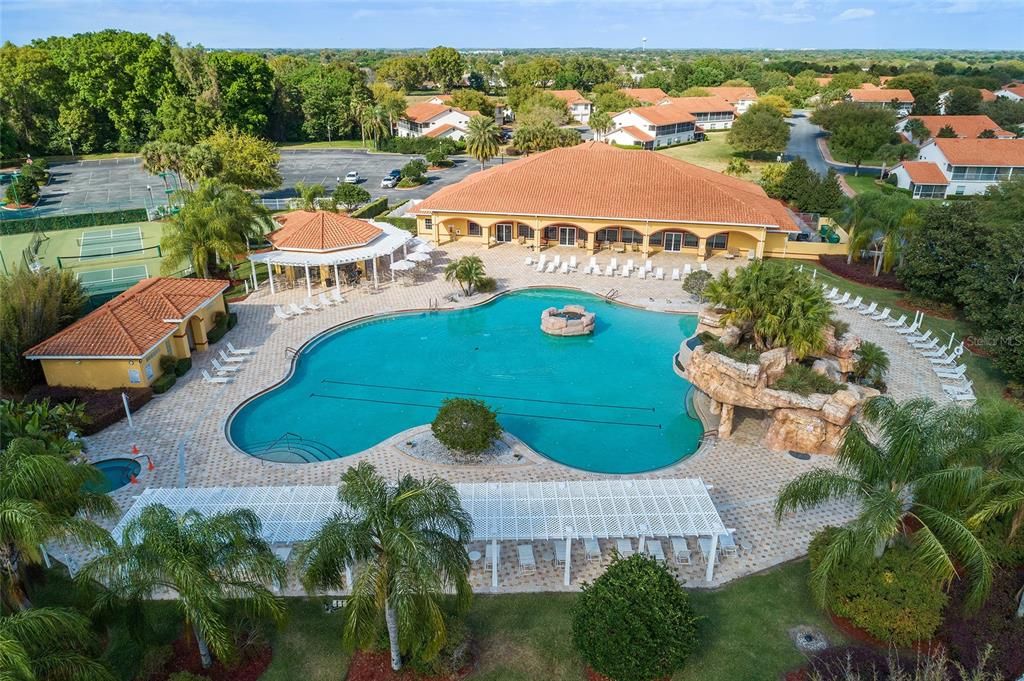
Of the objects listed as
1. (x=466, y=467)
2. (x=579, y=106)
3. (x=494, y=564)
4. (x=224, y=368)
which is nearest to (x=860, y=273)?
(x=466, y=467)

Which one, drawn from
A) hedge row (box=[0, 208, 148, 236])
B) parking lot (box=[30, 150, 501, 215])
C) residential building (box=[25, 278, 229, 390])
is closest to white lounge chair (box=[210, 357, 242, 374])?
residential building (box=[25, 278, 229, 390])

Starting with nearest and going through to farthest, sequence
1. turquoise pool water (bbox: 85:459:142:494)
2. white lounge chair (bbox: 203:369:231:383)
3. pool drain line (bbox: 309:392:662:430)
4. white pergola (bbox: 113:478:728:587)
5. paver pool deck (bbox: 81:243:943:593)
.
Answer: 1. white pergola (bbox: 113:478:728:587)
2. paver pool deck (bbox: 81:243:943:593)
3. turquoise pool water (bbox: 85:459:142:494)
4. pool drain line (bbox: 309:392:662:430)
5. white lounge chair (bbox: 203:369:231:383)

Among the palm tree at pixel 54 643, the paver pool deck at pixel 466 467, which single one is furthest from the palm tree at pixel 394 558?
the paver pool deck at pixel 466 467

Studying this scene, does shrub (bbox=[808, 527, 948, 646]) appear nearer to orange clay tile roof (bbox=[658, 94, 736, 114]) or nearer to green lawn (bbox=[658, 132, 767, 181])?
green lawn (bbox=[658, 132, 767, 181])

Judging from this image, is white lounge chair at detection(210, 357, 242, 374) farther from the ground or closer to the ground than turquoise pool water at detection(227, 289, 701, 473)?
farther from the ground

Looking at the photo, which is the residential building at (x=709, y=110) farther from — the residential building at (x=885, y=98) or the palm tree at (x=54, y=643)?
the palm tree at (x=54, y=643)

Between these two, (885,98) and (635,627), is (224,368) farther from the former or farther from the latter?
(885,98)
